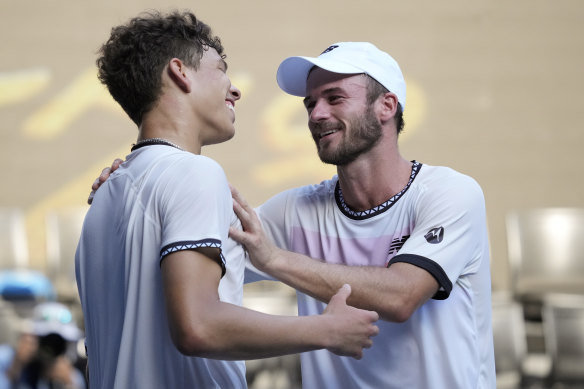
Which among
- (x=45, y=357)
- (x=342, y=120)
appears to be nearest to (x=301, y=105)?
(x=45, y=357)

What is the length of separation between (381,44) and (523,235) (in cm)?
180

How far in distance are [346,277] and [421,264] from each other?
171 mm

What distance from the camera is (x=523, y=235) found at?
4.78m

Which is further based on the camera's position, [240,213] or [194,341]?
[240,213]

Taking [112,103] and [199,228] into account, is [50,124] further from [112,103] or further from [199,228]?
[199,228]

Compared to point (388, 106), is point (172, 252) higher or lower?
lower

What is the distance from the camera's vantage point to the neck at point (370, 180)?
→ 198 centimetres

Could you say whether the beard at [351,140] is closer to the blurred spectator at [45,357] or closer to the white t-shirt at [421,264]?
the white t-shirt at [421,264]

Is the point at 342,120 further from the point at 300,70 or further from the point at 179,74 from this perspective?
the point at 179,74

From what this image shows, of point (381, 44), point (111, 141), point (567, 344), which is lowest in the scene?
point (567, 344)

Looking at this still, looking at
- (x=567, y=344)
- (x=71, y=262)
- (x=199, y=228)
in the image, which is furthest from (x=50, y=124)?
(x=199, y=228)

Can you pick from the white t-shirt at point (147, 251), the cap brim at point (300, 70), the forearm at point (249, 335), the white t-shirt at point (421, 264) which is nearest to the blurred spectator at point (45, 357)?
the white t-shirt at point (421, 264)

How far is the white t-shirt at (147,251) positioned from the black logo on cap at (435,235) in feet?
1.80

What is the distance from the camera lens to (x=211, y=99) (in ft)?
5.40
